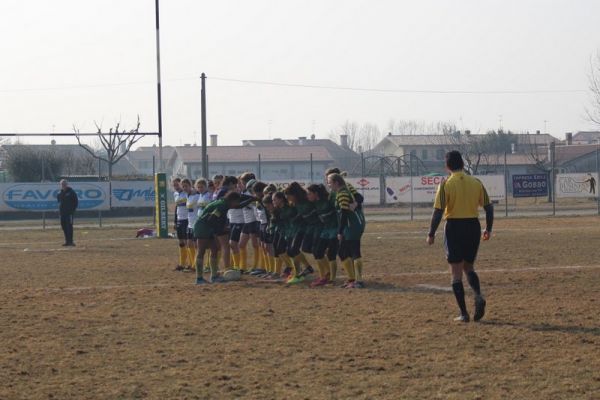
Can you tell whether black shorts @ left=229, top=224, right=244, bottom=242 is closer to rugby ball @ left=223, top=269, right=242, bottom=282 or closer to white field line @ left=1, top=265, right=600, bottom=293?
rugby ball @ left=223, top=269, right=242, bottom=282

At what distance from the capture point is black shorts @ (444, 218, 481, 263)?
10289 mm

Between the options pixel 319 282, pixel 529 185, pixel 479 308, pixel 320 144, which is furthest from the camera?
pixel 320 144

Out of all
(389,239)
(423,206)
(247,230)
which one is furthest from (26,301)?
(423,206)

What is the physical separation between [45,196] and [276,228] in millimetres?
22698

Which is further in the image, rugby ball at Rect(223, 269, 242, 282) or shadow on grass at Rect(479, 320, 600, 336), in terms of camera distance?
rugby ball at Rect(223, 269, 242, 282)

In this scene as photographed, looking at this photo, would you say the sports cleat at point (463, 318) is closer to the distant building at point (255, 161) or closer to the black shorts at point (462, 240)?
the black shorts at point (462, 240)

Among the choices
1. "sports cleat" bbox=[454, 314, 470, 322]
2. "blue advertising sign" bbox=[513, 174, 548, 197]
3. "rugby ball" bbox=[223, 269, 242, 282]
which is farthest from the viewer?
"blue advertising sign" bbox=[513, 174, 548, 197]

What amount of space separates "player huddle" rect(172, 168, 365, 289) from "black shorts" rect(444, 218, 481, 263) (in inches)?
135

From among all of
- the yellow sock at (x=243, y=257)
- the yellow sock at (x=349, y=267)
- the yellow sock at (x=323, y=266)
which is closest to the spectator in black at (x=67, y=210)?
the yellow sock at (x=243, y=257)

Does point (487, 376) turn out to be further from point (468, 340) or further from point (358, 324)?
point (358, 324)

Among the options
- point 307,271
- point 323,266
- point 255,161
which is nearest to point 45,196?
point 307,271

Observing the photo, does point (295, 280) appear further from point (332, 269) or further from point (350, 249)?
point (350, 249)

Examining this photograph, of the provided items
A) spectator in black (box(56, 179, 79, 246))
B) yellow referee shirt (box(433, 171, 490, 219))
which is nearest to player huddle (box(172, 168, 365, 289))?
yellow referee shirt (box(433, 171, 490, 219))

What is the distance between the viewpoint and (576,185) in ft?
133
